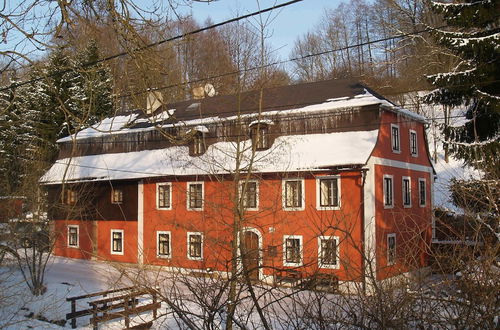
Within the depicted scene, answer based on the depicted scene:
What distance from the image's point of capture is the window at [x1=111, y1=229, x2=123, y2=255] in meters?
25.1

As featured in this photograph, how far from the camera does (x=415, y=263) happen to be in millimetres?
5309

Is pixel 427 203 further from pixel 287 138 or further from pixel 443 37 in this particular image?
pixel 443 37

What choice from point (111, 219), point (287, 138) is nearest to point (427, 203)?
point (287, 138)

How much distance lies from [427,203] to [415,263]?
1964 centimetres

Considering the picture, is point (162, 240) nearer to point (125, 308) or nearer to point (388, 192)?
Result: point (388, 192)

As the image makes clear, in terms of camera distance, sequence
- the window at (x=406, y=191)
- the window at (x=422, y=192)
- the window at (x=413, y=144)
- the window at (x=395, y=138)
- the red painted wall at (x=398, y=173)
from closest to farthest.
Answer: the red painted wall at (x=398, y=173) < the window at (x=395, y=138) < the window at (x=406, y=191) < the window at (x=413, y=144) < the window at (x=422, y=192)

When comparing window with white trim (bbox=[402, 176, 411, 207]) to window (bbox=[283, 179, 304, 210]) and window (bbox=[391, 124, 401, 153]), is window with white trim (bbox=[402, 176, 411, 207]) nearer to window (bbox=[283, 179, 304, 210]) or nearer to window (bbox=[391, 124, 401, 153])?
window (bbox=[391, 124, 401, 153])

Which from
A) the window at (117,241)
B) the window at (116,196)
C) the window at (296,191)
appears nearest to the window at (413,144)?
the window at (296,191)

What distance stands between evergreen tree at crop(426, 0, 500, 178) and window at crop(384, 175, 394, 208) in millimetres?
5419

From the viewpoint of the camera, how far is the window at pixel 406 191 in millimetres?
21484

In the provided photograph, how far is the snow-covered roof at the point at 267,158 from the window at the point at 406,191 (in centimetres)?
383

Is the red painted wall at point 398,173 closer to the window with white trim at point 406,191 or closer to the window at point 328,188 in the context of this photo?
the window with white trim at point 406,191

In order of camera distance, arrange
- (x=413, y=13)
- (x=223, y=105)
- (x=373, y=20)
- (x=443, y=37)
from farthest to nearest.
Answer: (x=373, y=20), (x=413, y=13), (x=223, y=105), (x=443, y=37)

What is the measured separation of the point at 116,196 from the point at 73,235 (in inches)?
168
